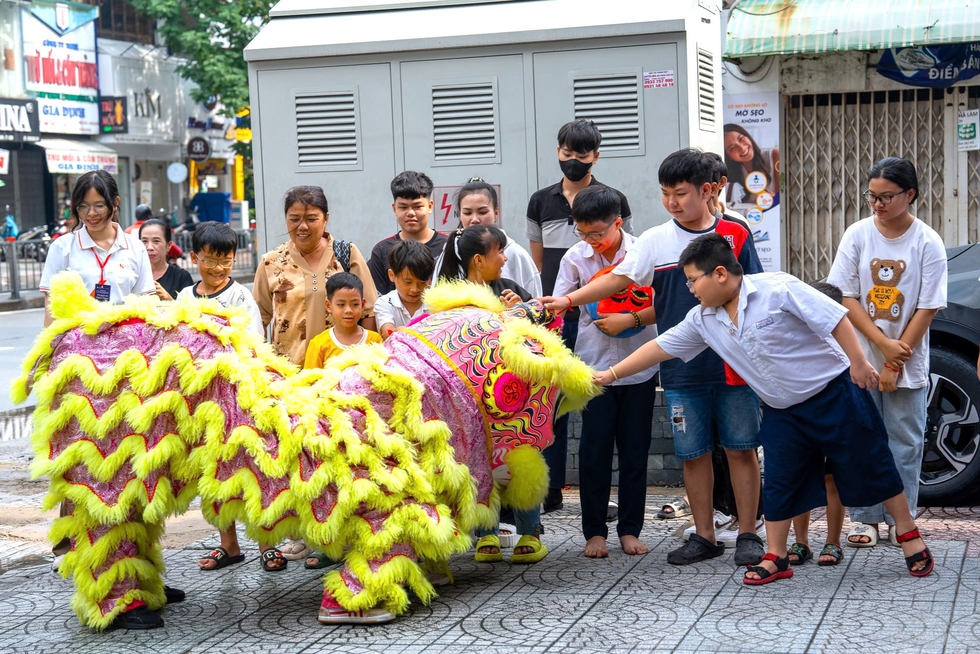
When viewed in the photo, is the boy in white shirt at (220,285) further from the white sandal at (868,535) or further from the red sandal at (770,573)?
the white sandal at (868,535)

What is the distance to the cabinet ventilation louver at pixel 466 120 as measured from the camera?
7145mm

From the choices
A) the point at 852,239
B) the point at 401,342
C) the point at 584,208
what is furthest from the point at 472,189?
the point at 852,239

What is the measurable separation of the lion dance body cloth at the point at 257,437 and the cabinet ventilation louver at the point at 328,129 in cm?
308

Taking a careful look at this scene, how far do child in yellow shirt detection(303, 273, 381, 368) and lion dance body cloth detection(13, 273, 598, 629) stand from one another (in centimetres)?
55

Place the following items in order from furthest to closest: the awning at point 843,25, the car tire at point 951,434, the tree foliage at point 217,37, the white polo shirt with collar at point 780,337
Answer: the tree foliage at point 217,37, the awning at point 843,25, the car tire at point 951,434, the white polo shirt with collar at point 780,337

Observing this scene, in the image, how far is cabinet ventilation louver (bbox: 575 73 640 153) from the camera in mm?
6934

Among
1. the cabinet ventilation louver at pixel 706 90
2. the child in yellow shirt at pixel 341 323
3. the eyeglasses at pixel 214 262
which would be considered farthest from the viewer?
the cabinet ventilation louver at pixel 706 90

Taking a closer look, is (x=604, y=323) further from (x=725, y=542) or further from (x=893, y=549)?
(x=893, y=549)

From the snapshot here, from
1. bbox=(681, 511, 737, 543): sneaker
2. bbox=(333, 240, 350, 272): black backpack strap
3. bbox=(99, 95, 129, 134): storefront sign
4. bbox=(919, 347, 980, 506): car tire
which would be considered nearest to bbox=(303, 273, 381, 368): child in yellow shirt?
bbox=(333, 240, 350, 272): black backpack strap

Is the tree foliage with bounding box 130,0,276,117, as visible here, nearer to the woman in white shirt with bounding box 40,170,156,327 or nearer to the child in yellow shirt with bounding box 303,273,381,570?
the woman in white shirt with bounding box 40,170,156,327

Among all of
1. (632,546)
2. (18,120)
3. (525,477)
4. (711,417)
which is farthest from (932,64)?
(18,120)

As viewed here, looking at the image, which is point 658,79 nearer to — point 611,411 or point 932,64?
point 611,411

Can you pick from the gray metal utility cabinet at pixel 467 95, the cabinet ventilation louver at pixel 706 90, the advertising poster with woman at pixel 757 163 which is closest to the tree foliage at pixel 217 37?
the advertising poster with woman at pixel 757 163

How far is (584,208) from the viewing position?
5.05 m
